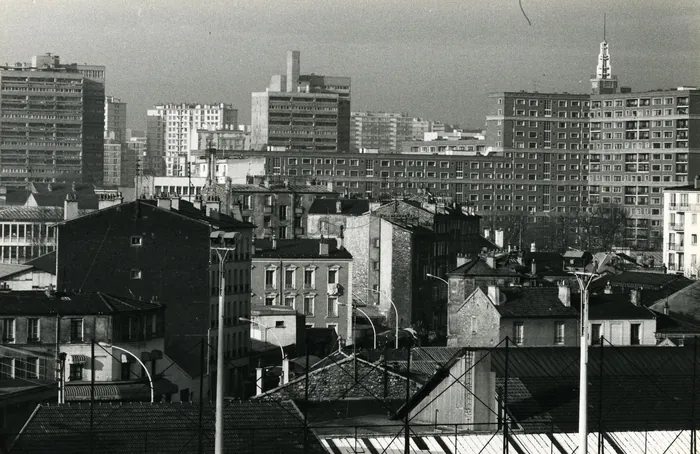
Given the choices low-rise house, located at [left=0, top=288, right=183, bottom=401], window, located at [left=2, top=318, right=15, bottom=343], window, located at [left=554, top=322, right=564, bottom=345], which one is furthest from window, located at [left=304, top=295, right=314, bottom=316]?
window, located at [left=2, top=318, right=15, bottom=343]

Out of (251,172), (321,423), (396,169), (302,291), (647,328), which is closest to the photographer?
(321,423)

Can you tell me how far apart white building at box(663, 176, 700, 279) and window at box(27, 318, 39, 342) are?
179ft

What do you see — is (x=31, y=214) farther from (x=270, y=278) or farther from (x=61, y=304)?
(x=61, y=304)

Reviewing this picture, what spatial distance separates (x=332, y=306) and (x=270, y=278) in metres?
2.98

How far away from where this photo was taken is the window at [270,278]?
76250mm

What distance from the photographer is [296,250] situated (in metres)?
A: 77.3

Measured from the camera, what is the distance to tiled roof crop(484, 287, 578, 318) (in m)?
56.9

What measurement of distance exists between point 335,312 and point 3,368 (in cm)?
3124

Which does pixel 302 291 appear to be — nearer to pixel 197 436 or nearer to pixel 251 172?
pixel 197 436

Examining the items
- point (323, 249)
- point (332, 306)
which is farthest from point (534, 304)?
point (323, 249)

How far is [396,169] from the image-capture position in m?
168

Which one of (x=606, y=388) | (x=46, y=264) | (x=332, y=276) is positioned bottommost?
(x=332, y=276)

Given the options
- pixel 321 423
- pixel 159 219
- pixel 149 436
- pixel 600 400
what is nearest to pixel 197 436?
pixel 149 436

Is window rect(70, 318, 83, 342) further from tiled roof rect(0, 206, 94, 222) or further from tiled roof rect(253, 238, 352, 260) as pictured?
tiled roof rect(0, 206, 94, 222)
